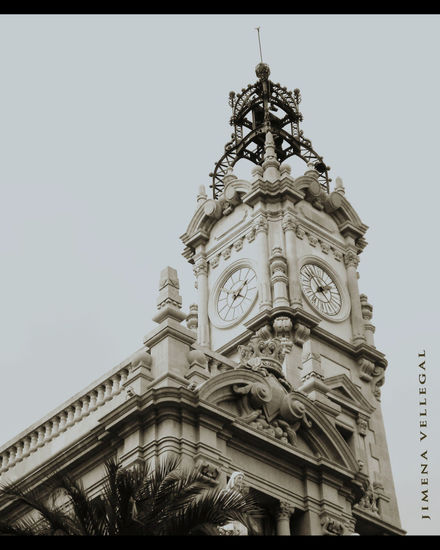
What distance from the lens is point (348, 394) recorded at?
4600 centimetres

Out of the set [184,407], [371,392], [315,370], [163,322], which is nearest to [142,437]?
[184,407]

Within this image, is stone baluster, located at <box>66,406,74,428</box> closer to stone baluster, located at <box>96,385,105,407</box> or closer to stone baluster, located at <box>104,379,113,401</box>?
stone baluster, located at <box>96,385,105,407</box>

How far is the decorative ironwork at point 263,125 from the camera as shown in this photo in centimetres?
5591

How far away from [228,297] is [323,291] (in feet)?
13.7

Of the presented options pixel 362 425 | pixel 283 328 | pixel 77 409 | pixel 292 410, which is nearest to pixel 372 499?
pixel 362 425

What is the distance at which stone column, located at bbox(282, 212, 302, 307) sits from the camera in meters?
46.3

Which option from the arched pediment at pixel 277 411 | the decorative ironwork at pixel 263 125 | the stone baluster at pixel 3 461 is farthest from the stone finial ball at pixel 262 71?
the stone baluster at pixel 3 461

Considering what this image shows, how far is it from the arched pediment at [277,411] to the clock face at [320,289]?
74.0ft

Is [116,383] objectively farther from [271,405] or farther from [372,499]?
[372,499]

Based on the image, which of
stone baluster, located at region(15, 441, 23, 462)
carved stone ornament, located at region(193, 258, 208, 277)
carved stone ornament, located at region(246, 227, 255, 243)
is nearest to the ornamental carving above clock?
carved stone ornament, located at region(246, 227, 255, 243)

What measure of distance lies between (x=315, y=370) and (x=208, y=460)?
6.24m

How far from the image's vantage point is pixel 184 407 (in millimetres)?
22062

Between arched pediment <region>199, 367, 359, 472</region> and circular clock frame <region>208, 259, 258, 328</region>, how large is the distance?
22.1 meters
